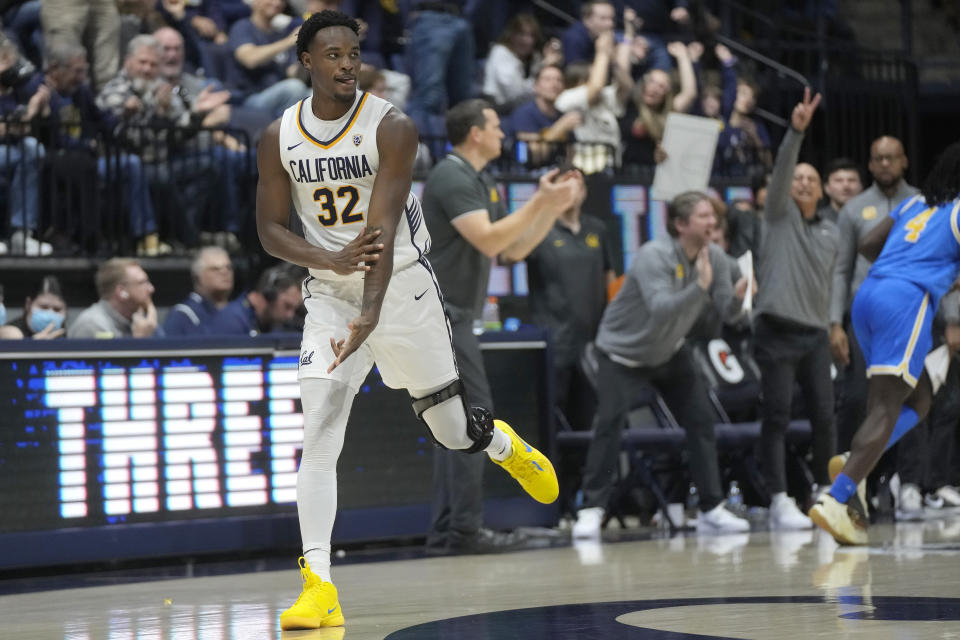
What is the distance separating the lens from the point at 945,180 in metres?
8.19

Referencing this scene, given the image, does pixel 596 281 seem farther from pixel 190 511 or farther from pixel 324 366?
pixel 324 366

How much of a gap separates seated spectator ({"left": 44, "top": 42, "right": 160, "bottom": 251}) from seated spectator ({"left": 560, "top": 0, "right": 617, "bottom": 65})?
5.43 metres

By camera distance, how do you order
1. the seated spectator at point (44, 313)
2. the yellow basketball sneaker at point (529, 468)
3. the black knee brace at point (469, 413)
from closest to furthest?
the black knee brace at point (469, 413) → the yellow basketball sneaker at point (529, 468) → the seated spectator at point (44, 313)

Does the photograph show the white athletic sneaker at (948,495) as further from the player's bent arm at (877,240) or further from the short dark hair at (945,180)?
the short dark hair at (945,180)

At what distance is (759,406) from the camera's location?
11.7m

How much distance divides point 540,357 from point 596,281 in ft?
6.07

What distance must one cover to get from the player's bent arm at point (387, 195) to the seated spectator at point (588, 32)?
945 cm

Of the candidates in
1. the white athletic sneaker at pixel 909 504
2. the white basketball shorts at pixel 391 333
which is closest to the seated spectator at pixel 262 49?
the white athletic sneaker at pixel 909 504

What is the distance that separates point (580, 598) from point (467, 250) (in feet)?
9.37

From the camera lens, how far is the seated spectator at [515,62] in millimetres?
14531

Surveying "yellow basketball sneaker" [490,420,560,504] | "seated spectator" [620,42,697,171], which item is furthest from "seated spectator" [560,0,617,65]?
"yellow basketball sneaker" [490,420,560,504]

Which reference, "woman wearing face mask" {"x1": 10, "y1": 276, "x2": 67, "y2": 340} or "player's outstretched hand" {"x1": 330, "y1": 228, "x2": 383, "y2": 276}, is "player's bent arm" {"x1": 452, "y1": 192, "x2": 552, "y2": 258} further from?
"woman wearing face mask" {"x1": 10, "y1": 276, "x2": 67, "y2": 340}

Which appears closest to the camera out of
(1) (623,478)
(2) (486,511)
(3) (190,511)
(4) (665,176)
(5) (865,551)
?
(5) (865,551)

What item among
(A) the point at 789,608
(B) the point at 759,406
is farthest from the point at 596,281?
(A) the point at 789,608
